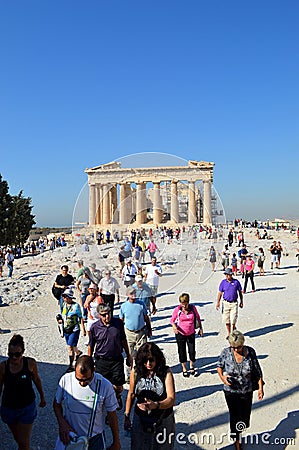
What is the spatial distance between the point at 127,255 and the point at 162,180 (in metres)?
32.5

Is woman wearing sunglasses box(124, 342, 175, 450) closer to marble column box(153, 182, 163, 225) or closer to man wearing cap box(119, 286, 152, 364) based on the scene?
man wearing cap box(119, 286, 152, 364)

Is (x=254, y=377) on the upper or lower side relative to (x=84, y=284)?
lower

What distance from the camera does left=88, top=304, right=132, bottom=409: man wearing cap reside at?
454 centimetres

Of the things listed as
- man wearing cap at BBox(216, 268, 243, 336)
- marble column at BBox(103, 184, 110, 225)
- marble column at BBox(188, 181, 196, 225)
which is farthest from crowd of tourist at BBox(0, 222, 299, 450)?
marble column at BBox(103, 184, 110, 225)

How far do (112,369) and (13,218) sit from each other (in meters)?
19.1

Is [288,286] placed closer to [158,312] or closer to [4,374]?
[158,312]

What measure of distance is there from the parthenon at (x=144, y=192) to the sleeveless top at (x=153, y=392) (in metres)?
40.5

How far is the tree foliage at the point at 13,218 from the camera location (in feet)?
48.6

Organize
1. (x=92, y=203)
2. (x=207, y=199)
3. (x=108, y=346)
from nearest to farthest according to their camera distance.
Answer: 1. (x=108, y=346)
2. (x=207, y=199)
3. (x=92, y=203)

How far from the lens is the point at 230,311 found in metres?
7.49

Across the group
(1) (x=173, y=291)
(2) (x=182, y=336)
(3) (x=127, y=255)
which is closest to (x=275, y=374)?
(2) (x=182, y=336)

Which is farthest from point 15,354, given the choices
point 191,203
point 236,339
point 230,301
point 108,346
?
point 191,203

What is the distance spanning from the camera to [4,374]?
142 inches

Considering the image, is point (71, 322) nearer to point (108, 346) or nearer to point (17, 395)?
point (108, 346)
